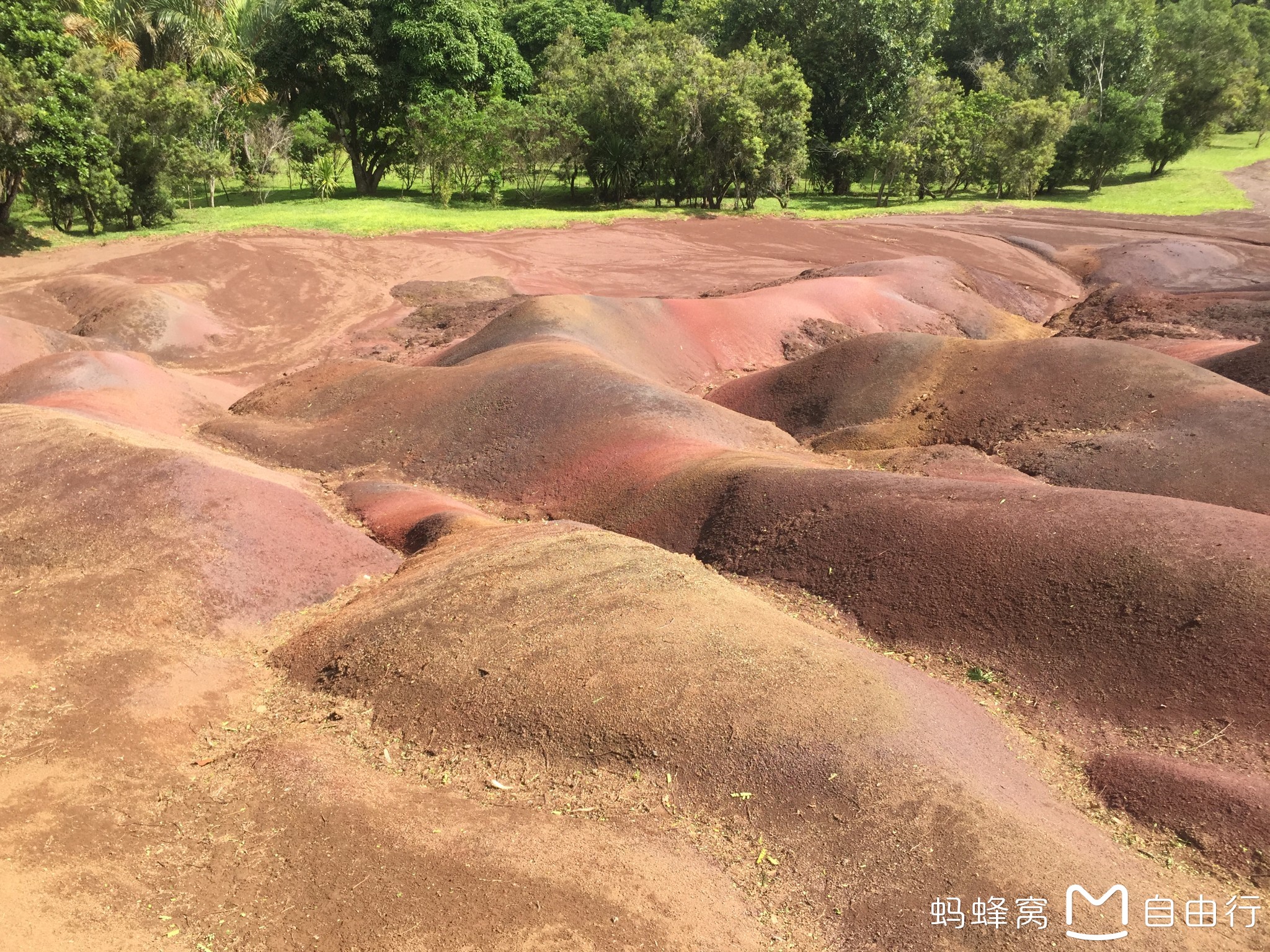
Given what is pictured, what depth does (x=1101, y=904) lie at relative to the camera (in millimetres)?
4891

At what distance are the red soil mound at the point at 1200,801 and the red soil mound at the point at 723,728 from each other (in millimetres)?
518

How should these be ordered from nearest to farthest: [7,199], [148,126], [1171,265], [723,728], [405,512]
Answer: [723,728]
[405,512]
[7,199]
[148,126]
[1171,265]

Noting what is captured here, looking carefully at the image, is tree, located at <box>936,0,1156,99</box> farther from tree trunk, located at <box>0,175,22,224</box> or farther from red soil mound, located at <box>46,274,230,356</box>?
tree trunk, located at <box>0,175,22,224</box>

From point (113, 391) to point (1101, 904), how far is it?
15.2m

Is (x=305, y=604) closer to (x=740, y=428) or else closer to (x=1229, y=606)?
(x=740, y=428)

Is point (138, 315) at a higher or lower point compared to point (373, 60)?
lower

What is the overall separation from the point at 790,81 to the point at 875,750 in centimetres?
3426

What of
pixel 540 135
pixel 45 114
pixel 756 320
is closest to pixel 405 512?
pixel 756 320

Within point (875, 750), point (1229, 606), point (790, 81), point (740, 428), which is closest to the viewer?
point (875, 750)

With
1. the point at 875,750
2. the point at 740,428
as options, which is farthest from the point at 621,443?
the point at 875,750

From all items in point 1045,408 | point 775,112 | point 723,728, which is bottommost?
point 723,728

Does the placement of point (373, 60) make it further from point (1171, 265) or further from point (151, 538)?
point (151, 538)

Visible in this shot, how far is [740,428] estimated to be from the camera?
14.0 meters

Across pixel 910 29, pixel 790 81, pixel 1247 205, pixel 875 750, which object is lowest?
pixel 875 750
